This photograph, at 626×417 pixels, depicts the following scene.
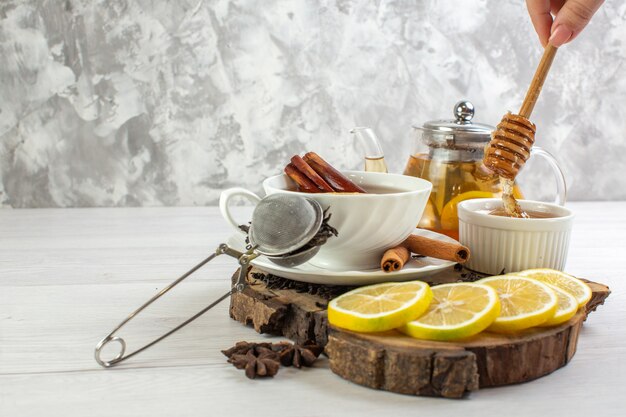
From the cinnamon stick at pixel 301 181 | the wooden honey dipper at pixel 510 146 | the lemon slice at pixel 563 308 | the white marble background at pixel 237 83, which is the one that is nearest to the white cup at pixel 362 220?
the cinnamon stick at pixel 301 181

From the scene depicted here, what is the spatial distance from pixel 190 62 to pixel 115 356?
4.21 feet

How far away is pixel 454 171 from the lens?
4.42 feet

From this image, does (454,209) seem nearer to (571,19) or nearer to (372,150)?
(372,150)

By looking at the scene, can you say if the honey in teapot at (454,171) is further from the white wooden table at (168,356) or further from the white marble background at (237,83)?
the white marble background at (237,83)

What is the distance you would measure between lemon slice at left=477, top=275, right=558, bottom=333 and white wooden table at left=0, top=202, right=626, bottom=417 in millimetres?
73

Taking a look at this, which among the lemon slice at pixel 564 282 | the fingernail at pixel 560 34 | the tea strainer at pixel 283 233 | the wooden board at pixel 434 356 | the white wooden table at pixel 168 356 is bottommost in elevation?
the white wooden table at pixel 168 356

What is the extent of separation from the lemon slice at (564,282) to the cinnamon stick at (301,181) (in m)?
0.34

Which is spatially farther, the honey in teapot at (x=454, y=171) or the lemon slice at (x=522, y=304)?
the honey in teapot at (x=454, y=171)

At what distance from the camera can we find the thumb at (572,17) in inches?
46.3

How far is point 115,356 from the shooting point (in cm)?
92

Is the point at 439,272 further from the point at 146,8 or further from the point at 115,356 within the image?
the point at 146,8

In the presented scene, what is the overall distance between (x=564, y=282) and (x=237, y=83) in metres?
1.29

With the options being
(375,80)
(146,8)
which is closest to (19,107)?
(146,8)

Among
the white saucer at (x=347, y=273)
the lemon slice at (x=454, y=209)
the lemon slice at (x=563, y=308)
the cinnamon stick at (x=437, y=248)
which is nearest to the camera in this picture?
the lemon slice at (x=563, y=308)
